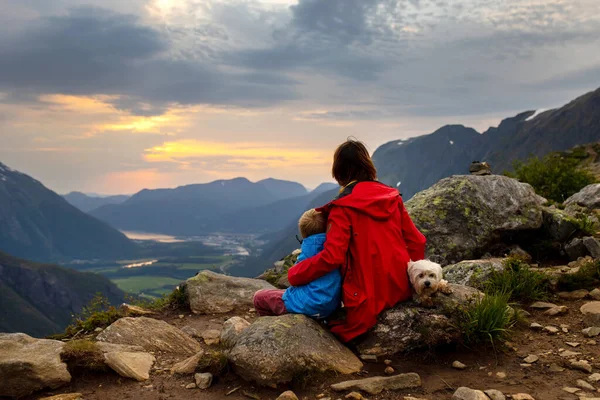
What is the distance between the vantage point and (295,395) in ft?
18.1

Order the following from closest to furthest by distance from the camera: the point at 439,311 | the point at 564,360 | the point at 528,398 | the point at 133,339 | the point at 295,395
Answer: the point at 528,398
the point at 295,395
the point at 564,360
the point at 439,311
the point at 133,339

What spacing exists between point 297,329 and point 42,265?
739ft

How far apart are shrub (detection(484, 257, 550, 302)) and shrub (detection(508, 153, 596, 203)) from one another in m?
11.3

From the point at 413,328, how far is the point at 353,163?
2.60 metres

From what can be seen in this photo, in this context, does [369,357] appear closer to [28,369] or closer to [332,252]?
[332,252]

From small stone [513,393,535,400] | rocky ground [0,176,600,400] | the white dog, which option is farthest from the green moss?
small stone [513,393,535,400]

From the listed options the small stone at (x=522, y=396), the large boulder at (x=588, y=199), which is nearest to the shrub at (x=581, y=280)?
the small stone at (x=522, y=396)

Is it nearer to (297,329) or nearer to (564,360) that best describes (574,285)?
(564,360)

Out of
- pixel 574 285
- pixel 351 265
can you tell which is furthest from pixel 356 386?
pixel 574 285

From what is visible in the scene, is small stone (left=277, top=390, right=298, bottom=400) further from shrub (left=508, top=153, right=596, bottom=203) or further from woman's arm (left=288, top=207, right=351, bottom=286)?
shrub (left=508, top=153, right=596, bottom=203)

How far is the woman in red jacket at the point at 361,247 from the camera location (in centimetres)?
603

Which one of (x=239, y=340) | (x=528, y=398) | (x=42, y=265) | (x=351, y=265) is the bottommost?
(x=42, y=265)

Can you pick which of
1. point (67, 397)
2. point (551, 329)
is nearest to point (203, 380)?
point (67, 397)

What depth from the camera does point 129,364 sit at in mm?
6668
